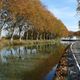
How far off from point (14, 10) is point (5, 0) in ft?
12.3

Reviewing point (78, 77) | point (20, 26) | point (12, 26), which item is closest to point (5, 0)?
point (12, 26)

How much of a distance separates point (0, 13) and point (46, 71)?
40464 millimetres

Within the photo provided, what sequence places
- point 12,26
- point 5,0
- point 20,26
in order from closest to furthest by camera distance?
point 5,0 < point 12,26 < point 20,26

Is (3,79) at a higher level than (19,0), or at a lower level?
lower

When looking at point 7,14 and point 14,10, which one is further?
point 7,14

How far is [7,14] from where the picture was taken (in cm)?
6569

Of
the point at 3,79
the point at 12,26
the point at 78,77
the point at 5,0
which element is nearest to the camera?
the point at 78,77

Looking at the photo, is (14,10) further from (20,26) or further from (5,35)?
(5,35)

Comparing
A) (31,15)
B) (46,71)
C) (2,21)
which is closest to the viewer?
(46,71)

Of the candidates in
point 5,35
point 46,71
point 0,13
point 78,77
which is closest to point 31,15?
point 0,13

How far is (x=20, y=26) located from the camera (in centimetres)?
9375

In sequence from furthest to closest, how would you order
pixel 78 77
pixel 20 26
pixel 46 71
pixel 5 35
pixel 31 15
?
pixel 5 35, pixel 20 26, pixel 31 15, pixel 46 71, pixel 78 77

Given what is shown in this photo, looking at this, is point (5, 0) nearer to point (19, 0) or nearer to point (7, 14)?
point (19, 0)

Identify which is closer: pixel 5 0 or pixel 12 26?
pixel 5 0
